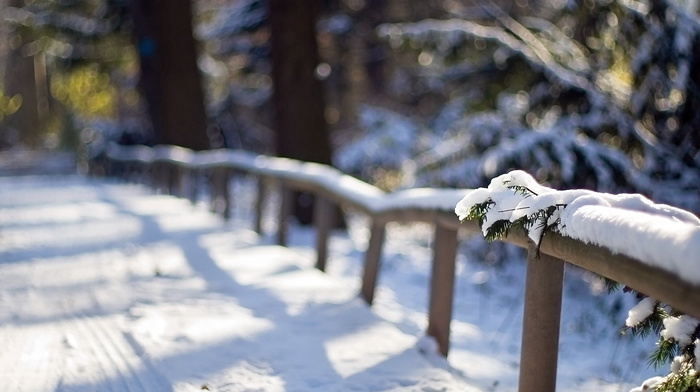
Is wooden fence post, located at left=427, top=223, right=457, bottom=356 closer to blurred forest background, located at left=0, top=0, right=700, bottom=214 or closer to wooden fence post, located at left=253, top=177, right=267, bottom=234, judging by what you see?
blurred forest background, located at left=0, top=0, right=700, bottom=214

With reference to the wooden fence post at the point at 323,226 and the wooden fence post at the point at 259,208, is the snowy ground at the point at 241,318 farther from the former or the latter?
the wooden fence post at the point at 323,226

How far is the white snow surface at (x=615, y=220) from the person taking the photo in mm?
2441

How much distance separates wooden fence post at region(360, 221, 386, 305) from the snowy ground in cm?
20

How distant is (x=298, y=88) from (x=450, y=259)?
26.7ft

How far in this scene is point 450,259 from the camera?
16.6 ft

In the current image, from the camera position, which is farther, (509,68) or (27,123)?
(27,123)

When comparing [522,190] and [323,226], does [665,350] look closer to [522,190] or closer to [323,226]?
[522,190]

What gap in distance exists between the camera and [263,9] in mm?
16984

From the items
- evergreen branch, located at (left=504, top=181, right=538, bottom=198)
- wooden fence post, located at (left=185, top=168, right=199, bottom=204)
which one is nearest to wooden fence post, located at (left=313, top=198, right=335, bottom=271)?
evergreen branch, located at (left=504, top=181, right=538, bottom=198)

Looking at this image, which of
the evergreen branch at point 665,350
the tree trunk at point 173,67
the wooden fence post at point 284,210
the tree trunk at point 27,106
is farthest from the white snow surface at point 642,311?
the tree trunk at point 27,106

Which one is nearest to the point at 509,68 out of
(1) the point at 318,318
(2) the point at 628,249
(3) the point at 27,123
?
(1) the point at 318,318

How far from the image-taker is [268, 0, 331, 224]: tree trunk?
1272 cm

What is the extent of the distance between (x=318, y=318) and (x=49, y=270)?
2986mm

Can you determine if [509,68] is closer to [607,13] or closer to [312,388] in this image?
[607,13]
